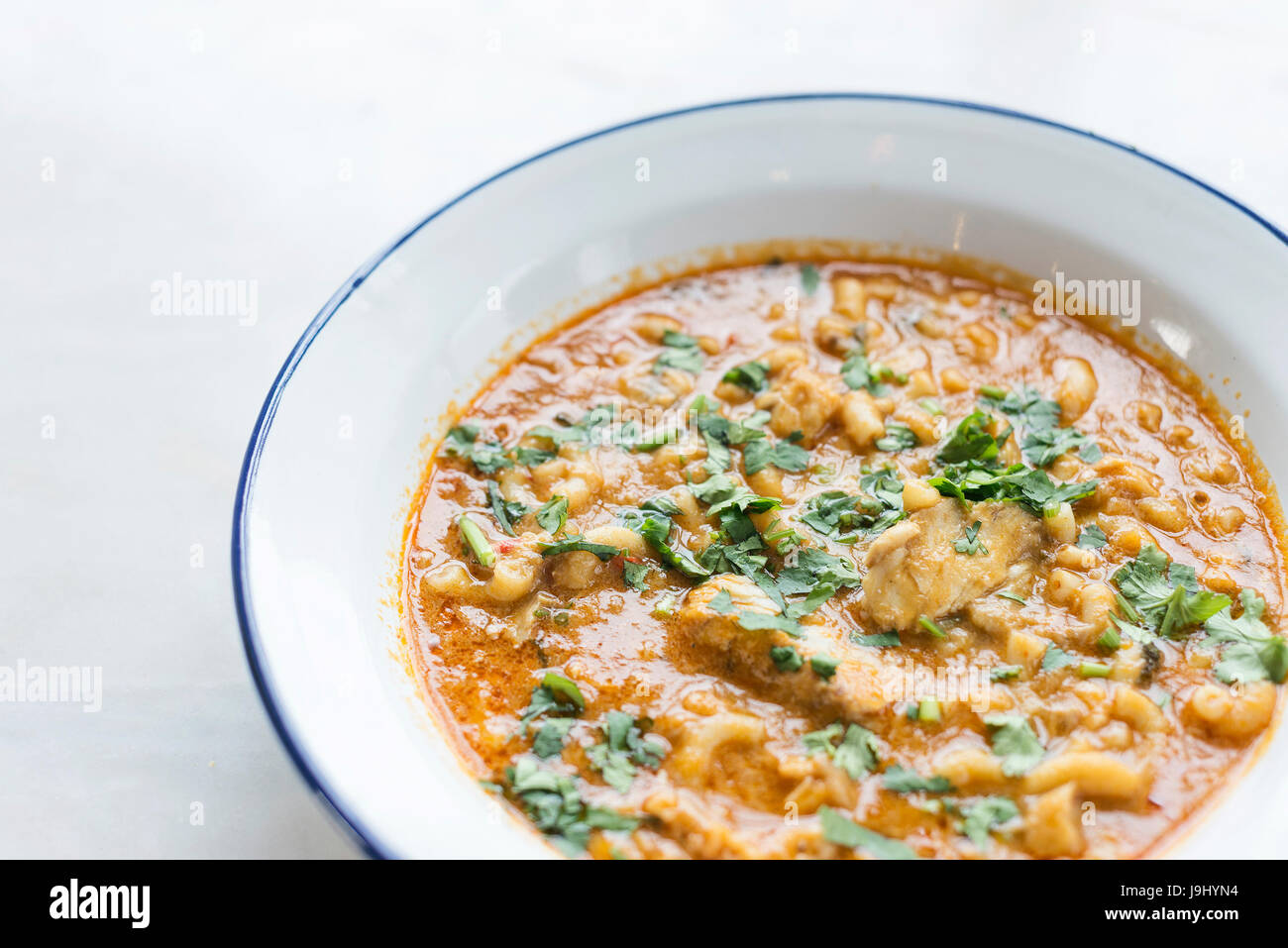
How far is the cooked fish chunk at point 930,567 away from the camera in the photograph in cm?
376

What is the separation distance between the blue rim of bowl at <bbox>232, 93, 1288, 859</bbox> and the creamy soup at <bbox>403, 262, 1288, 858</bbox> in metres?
0.63

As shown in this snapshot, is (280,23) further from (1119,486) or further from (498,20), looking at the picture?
(1119,486)

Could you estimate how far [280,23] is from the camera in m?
6.57

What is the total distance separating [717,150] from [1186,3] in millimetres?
3279

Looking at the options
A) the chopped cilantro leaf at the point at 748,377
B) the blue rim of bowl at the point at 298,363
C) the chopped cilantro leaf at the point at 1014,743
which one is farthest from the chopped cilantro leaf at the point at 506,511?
the chopped cilantro leaf at the point at 1014,743

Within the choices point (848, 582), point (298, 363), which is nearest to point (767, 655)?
point (848, 582)

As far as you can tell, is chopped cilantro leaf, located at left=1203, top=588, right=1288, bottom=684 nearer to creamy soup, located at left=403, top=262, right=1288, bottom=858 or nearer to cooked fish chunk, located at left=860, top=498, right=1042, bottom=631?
creamy soup, located at left=403, top=262, right=1288, bottom=858
